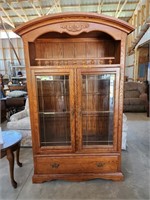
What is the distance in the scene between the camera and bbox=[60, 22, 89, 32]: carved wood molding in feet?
5.23

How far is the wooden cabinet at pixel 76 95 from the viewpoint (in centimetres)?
162

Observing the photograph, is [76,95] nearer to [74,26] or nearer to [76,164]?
[74,26]

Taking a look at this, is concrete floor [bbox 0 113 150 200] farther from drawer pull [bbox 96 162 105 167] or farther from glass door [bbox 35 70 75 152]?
glass door [bbox 35 70 75 152]

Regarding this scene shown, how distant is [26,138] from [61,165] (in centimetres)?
116

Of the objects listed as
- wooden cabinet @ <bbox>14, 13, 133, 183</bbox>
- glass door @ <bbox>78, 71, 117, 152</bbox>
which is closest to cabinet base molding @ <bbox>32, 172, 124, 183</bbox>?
wooden cabinet @ <bbox>14, 13, 133, 183</bbox>

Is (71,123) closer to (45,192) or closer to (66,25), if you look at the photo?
(45,192)

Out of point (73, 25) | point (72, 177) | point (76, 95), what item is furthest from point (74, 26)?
point (72, 177)

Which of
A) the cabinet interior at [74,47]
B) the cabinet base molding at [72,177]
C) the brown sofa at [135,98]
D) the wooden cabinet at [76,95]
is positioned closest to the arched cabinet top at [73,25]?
the wooden cabinet at [76,95]

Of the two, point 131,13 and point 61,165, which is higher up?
point 131,13

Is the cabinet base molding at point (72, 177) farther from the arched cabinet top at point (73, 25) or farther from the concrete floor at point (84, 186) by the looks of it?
the arched cabinet top at point (73, 25)

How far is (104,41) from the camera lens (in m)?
2.03

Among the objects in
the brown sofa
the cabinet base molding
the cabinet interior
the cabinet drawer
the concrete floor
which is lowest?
the concrete floor

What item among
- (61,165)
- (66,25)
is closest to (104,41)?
(66,25)

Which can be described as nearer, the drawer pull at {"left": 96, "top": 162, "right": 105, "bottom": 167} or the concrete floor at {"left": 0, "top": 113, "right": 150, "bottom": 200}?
the concrete floor at {"left": 0, "top": 113, "right": 150, "bottom": 200}
